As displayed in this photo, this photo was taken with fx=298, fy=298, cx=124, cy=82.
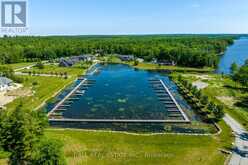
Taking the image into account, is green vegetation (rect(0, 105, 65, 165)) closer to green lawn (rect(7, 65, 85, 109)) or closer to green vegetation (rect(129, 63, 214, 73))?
green lawn (rect(7, 65, 85, 109))

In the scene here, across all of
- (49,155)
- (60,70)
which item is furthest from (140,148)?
(60,70)

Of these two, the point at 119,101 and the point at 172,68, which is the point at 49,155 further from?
the point at 172,68

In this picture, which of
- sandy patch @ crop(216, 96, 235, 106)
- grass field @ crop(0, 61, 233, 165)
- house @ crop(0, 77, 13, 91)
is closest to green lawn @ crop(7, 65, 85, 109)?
house @ crop(0, 77, 13, 91)

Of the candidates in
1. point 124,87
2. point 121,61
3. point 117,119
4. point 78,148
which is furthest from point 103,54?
point 78,148

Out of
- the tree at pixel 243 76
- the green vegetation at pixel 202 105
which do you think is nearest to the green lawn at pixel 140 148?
the green vegetation at pixel 202 105

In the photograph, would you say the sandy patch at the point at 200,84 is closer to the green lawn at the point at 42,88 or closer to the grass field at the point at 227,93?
the grass field at the point at 227,93

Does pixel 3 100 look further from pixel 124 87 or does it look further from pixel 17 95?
pixel 124 87

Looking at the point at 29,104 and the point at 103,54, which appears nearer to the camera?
the point at 29,104
